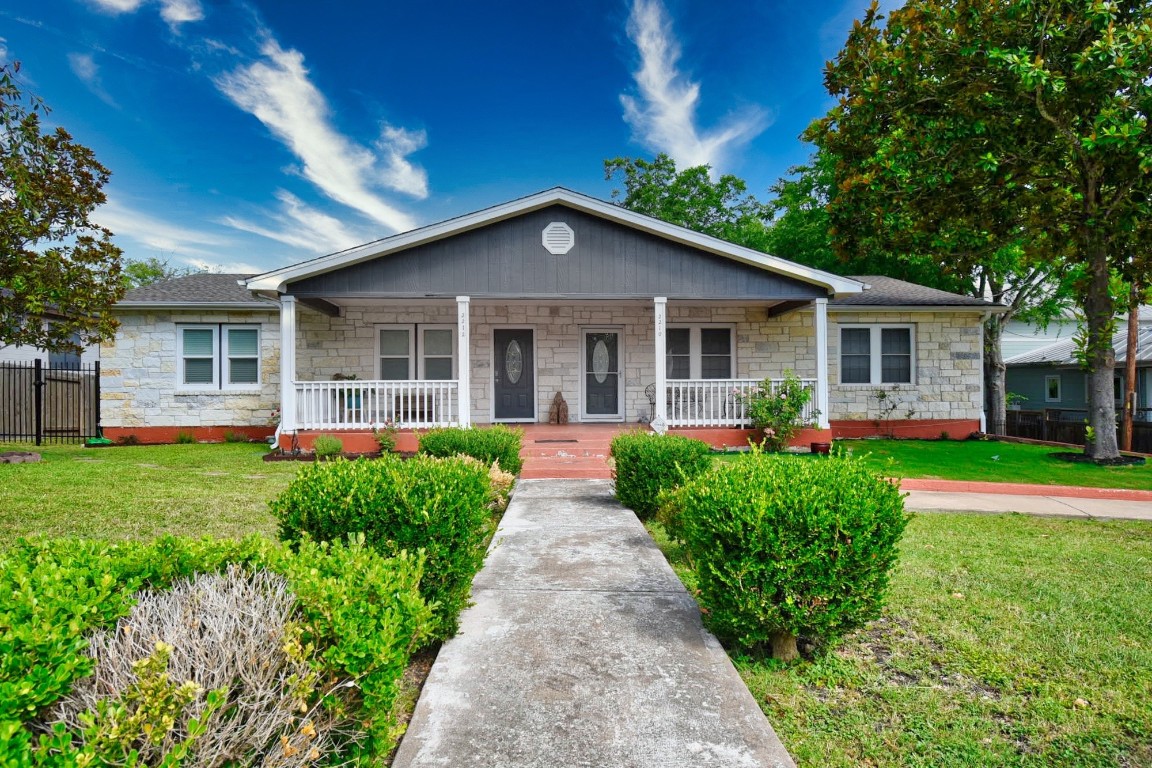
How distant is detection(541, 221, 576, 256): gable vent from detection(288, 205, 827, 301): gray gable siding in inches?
→ 4.6

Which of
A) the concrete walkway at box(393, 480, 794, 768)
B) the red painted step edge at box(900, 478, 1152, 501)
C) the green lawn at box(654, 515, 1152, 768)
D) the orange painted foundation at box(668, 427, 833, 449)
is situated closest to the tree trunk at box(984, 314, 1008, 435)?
the orange painted foundation at box(668, 427, 833, 449)

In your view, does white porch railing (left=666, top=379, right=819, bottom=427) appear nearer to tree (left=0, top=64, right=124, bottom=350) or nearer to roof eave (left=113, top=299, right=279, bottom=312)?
roof eave (left=113, top=299, right=279, bottom=312)

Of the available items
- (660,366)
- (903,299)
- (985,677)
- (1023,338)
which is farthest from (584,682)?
(1023,338)

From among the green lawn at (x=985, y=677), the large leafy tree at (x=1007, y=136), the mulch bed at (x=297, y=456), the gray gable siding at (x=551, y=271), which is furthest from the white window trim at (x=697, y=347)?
the green lawn at (x=985, y=677)

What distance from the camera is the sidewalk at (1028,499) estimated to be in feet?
22.2

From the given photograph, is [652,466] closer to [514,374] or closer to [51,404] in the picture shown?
[514,374]

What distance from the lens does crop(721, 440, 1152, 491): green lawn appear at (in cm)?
869

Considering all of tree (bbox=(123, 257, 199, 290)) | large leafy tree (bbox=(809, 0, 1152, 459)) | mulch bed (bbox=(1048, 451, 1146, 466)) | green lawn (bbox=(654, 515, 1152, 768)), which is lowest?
green lawn (bbox=(654, 515, 1152, 768))

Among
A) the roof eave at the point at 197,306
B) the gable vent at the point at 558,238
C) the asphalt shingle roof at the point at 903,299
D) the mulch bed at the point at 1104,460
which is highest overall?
the gable vent at the point at 558,238

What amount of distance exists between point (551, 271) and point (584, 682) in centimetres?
927

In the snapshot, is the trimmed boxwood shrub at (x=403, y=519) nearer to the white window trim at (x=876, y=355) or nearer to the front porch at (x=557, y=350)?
the front porch at (x=557, y=350)

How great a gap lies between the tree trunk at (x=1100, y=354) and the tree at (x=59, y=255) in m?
18.1

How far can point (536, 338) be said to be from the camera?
13.5 m

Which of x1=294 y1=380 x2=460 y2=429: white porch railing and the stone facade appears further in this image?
the stone facade
